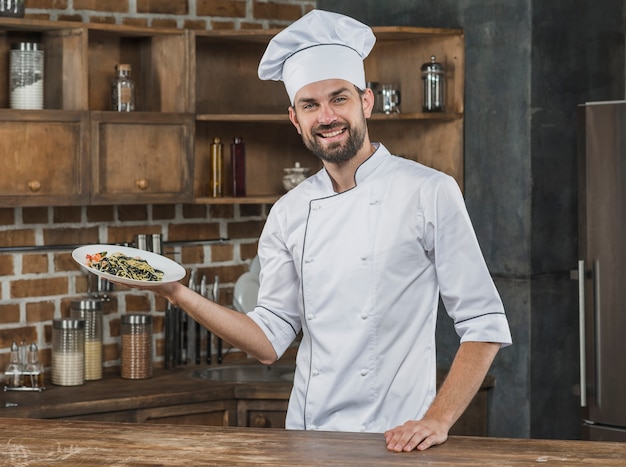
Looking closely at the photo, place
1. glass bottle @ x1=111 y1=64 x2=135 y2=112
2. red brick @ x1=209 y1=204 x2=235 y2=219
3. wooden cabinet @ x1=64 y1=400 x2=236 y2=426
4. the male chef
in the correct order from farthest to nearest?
red brick @ x1=209 y1=204 x2=235 y2=219
glass bottle @ x1=111 y1=64 x2=135 y2=112
wooden cabinet @ x1=64 y1=400 x2=236 y2=426
the male chef

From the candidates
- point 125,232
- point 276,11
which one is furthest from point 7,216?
point 276,11

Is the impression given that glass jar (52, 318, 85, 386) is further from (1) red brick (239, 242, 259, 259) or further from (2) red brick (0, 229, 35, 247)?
(1) red brick (239, 242, 259, 259)

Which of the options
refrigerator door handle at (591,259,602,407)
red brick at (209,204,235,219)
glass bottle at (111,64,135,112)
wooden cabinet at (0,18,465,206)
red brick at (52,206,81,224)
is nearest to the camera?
wooden cabinet at (0,18,465,206)

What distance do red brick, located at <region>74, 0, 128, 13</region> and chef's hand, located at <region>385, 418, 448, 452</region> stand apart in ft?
8.10

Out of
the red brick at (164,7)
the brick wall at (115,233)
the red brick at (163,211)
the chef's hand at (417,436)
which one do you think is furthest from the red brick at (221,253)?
the chef's hand at (417,436)

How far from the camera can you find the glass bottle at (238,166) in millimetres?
4289

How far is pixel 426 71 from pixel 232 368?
52.9 inches

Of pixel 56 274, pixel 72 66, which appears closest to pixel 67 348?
pixel 56 274

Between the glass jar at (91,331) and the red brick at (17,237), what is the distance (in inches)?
10.9

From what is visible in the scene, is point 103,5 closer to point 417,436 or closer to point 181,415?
point 181,415

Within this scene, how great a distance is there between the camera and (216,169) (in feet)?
14.0

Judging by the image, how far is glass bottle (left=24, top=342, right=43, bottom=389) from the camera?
380cm

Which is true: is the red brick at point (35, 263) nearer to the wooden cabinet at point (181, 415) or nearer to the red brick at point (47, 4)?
the wooden cabinet at point (181, 415)

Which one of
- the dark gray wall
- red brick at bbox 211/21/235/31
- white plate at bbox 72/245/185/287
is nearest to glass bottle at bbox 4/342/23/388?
white plate at bbox 72/245/185/287
